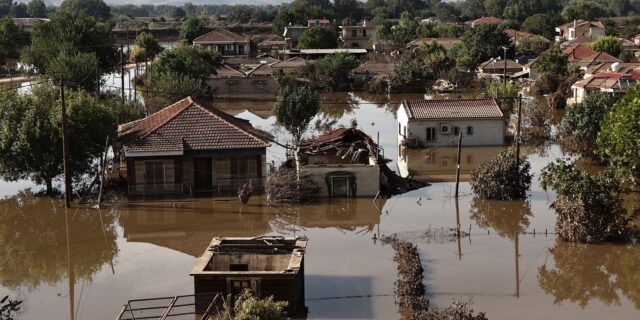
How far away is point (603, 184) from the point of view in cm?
2248

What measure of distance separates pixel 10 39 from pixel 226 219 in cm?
5981

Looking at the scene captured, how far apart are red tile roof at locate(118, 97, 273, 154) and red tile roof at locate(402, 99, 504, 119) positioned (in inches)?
386

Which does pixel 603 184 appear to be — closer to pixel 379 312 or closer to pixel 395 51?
pixel 379 312

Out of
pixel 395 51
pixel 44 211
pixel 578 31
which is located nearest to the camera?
pixel 44 211

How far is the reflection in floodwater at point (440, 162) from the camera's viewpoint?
32219mm

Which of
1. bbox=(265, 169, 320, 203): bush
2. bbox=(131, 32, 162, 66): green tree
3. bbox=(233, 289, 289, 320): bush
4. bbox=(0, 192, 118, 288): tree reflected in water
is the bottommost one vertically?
bbox=(0, 192, 118, 288): tree reflected in water

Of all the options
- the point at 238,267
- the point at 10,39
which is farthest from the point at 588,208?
the point at 10,39

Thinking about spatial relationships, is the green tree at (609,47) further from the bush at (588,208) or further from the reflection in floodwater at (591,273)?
the reflection in floodwater at (591,273)

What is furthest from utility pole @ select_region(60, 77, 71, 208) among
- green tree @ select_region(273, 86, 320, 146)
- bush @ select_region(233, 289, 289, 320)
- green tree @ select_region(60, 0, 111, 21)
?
green tree @ select_region(60, 0, 111, 21)

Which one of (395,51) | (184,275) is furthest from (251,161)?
(395,51)

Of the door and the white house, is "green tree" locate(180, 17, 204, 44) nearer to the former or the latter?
the white house

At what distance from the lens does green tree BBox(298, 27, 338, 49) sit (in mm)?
78375

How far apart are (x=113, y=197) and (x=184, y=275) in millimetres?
8732

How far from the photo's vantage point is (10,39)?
7869 cm
